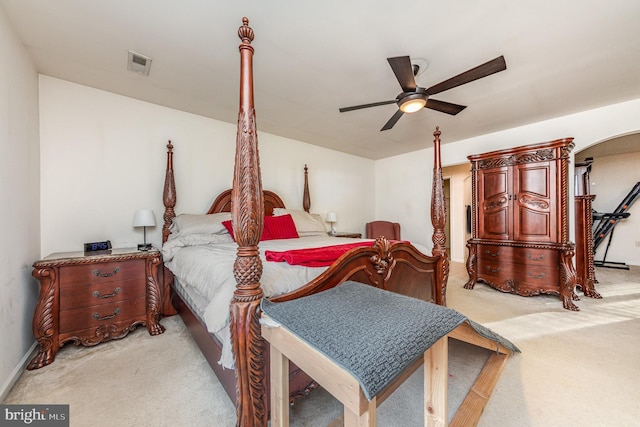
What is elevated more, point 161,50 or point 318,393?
point 161,50

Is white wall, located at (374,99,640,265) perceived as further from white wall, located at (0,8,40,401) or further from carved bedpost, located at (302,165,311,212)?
white wall, located at (0,8,40,401)

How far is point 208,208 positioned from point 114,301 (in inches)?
58.5

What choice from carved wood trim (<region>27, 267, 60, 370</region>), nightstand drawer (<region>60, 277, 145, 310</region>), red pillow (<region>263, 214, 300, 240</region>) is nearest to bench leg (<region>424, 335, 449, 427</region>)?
red pillow (<region>263, 214, 300, 240</region>)

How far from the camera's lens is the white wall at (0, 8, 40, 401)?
1595 millimetres

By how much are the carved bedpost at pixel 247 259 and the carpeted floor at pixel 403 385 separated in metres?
0.36

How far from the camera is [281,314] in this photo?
1.07 metres

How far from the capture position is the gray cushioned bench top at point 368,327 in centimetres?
79

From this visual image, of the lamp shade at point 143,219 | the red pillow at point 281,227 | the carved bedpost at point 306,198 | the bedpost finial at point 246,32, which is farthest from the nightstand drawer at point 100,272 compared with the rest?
the carved bedpost at point 306,198

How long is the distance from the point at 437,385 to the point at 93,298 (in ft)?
8.63

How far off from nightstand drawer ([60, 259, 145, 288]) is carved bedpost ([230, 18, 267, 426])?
1.71 metres

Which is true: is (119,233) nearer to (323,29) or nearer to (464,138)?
(323,29)

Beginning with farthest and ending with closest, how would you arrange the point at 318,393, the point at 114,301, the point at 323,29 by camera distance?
A: 1. the point at 114,301
2. the point at 323,29
3. the point at 318,393

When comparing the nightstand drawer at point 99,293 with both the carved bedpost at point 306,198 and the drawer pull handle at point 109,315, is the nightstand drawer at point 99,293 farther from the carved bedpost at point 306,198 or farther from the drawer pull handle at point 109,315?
the carved bedpost at point 306,198

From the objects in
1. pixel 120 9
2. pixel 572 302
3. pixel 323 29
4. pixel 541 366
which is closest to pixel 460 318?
pixel 541 366
